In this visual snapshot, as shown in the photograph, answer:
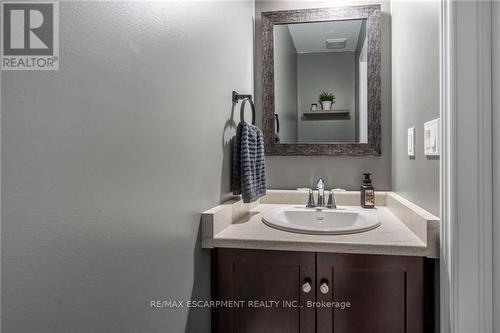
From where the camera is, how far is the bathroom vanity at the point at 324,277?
1.06 meters

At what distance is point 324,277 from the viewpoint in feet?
3.63

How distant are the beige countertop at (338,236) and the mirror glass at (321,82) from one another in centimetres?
56

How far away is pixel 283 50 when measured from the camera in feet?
5.96

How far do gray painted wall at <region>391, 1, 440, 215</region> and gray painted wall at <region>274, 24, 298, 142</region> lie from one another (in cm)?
53

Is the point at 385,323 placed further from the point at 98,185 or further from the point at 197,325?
the point at 98,185

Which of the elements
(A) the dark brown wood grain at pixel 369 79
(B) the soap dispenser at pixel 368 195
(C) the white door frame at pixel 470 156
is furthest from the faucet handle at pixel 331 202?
(C) the white door frame at pixel 470 156

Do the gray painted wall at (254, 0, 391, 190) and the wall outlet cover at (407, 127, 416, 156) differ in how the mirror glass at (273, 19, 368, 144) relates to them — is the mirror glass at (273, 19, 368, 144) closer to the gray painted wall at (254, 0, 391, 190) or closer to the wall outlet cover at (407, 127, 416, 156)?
the gray painted wall at (254, 0, 391, 190)

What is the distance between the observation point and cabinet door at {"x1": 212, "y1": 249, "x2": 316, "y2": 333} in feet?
3.69

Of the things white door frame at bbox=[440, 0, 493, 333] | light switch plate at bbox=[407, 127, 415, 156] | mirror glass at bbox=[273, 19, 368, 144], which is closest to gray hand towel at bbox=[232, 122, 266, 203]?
mirror glass at bbox=[273, 19, 368, 144]

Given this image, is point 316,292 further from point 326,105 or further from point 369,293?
point 326,105

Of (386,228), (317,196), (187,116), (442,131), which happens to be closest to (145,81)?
(187,116)

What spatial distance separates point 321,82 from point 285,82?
21 centimetres

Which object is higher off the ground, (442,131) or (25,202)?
(442,131)

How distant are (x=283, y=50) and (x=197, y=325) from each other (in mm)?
1485
